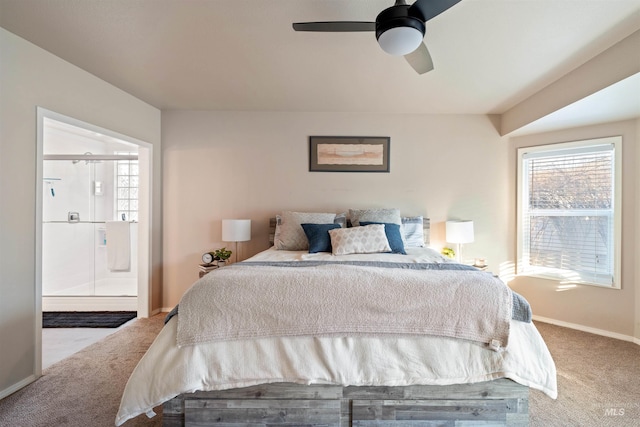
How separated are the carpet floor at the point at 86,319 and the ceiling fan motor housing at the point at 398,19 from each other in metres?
3.72

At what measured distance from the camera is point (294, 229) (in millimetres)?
2885

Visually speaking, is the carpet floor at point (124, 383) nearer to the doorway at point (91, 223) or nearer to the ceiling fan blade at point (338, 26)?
the doorway at point (91, 223)

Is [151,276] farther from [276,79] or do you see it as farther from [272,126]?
[276,79]

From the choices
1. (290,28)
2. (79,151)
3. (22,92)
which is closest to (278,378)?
(290,28)

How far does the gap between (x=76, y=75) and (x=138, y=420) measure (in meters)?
2.74

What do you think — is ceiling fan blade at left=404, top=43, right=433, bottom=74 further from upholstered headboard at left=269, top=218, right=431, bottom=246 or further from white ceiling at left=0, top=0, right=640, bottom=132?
upholstered headboard at left=269, top=218, right=431, bottom=246

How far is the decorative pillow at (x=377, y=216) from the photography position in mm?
2922

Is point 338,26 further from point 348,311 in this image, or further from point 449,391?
point 449,391

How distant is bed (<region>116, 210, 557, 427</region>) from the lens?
1.32 meters

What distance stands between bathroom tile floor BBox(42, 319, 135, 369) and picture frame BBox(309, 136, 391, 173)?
9.81 ft

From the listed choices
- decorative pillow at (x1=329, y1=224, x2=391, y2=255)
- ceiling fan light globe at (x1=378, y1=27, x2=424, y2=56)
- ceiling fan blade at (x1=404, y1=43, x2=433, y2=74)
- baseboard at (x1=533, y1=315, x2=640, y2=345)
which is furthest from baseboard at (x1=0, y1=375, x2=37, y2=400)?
baseboard at (x1=533, y1=315, x2=640, y2=345)

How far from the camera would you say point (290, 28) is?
1.78 metres

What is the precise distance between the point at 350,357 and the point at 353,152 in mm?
2540

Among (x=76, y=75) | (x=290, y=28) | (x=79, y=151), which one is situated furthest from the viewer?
(x=79, y=151)
